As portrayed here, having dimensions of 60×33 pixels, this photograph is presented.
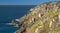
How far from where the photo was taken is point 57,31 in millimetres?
21953

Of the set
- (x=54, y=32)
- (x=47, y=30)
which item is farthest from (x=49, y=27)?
(x=54, y=32)

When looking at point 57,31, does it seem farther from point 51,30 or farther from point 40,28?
point 40,28

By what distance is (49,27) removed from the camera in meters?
24.0

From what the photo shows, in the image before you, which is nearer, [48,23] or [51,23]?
[51,23]

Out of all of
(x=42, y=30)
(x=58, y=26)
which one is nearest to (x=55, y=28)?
(x=58, y=26)

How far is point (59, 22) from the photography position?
23.0m

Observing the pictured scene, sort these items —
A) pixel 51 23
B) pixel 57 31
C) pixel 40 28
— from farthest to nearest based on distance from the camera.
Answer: pixel 40 28
pixel 51 23
pixel 57 31

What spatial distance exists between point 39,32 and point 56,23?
236cm

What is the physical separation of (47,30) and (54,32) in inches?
73.3

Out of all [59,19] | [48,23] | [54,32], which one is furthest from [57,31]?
[48,23]

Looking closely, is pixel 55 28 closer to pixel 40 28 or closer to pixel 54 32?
pixel 54 32

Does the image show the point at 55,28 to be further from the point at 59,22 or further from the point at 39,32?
the point at 39,32

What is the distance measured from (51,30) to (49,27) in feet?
3.63

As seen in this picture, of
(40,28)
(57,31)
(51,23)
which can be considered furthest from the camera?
(40,28)
